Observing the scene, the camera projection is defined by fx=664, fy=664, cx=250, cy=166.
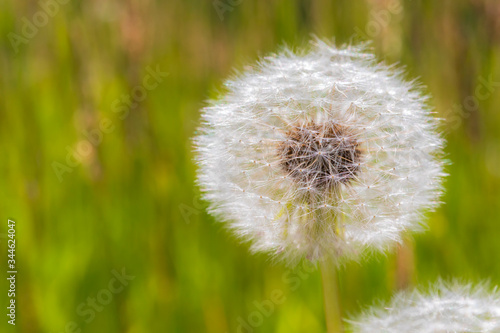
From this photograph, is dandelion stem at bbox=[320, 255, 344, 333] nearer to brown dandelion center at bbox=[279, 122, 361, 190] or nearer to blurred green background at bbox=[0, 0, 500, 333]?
brown dandelion center at bbox=[279, 122, 361, 190]

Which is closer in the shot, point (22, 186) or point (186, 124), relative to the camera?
point (22, 186)

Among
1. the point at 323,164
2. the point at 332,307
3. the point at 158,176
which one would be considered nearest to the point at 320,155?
the point at 323,164

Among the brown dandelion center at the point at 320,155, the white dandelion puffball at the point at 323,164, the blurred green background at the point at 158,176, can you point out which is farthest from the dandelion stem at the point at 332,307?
the blurred green background at the point at 158,176

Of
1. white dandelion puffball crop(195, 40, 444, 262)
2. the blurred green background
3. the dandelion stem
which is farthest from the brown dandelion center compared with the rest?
the blurred green background

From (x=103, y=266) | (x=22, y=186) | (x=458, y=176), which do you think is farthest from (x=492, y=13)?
(x=22, y=186)

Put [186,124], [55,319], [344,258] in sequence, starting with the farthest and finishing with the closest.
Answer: [186,124] < [55,319] < [344,258]

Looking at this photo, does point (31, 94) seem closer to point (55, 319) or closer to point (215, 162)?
point (55, 319)

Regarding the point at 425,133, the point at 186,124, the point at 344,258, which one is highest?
the point at 186,124
